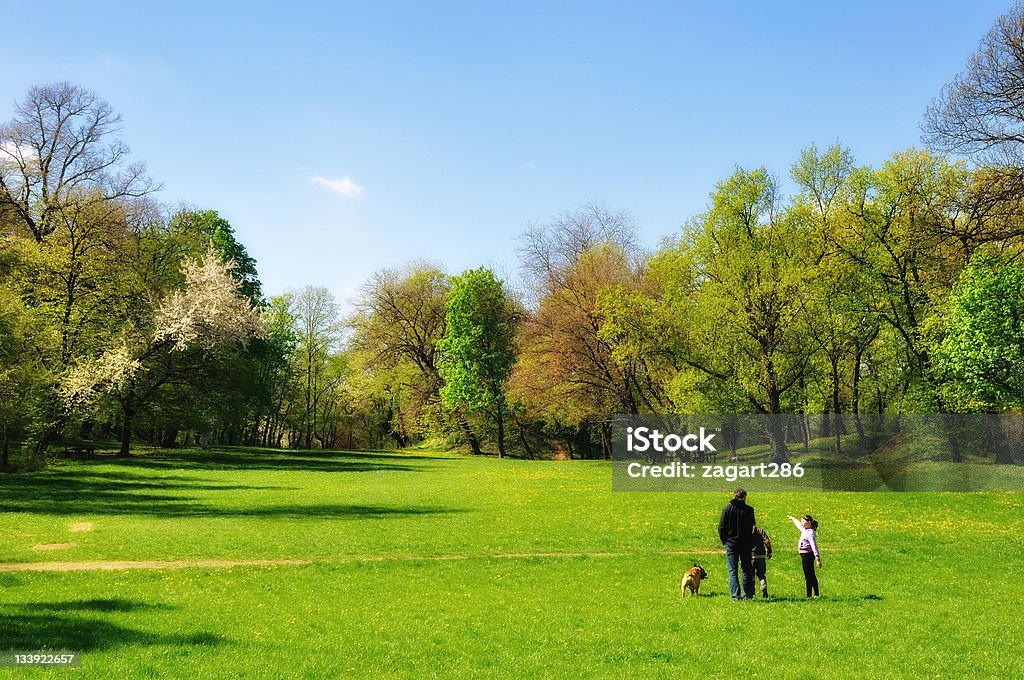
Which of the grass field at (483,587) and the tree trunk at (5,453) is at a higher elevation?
the tree trunk at (5,453)

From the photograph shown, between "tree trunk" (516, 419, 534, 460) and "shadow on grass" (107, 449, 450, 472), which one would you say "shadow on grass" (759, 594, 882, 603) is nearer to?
"shadow on grass" (107, 449, 450, 472)

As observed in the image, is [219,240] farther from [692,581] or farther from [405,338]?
[692,581]

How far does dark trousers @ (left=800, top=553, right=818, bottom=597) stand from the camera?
57.4ft

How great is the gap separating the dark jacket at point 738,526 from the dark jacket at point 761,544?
11 centimetres

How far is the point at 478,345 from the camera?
75250 mm

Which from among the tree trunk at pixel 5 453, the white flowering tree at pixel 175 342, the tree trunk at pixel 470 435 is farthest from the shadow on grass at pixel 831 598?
the tree trunk at pixel 470 435

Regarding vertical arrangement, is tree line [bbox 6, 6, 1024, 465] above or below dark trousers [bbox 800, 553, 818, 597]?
above

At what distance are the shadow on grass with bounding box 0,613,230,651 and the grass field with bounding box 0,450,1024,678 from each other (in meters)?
0.07

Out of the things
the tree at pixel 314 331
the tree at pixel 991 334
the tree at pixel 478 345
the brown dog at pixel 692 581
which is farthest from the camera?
the tree at pixel 314 331

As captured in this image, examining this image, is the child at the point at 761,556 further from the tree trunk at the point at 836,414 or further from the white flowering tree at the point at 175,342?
the white flowering tree at the point at 175,342

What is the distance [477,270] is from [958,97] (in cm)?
4797

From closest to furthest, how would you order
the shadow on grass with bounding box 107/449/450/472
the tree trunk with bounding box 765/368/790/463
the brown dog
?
the brown dog, the tree trunk with bounding box 765/368/790/463, the shadow on grass with bounding box 107/449/450/472

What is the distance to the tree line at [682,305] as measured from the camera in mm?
38906

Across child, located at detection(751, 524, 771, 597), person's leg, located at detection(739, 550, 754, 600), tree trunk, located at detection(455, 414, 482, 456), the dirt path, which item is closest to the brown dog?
person's leg, located at detection(739, 550, 754, 600)
